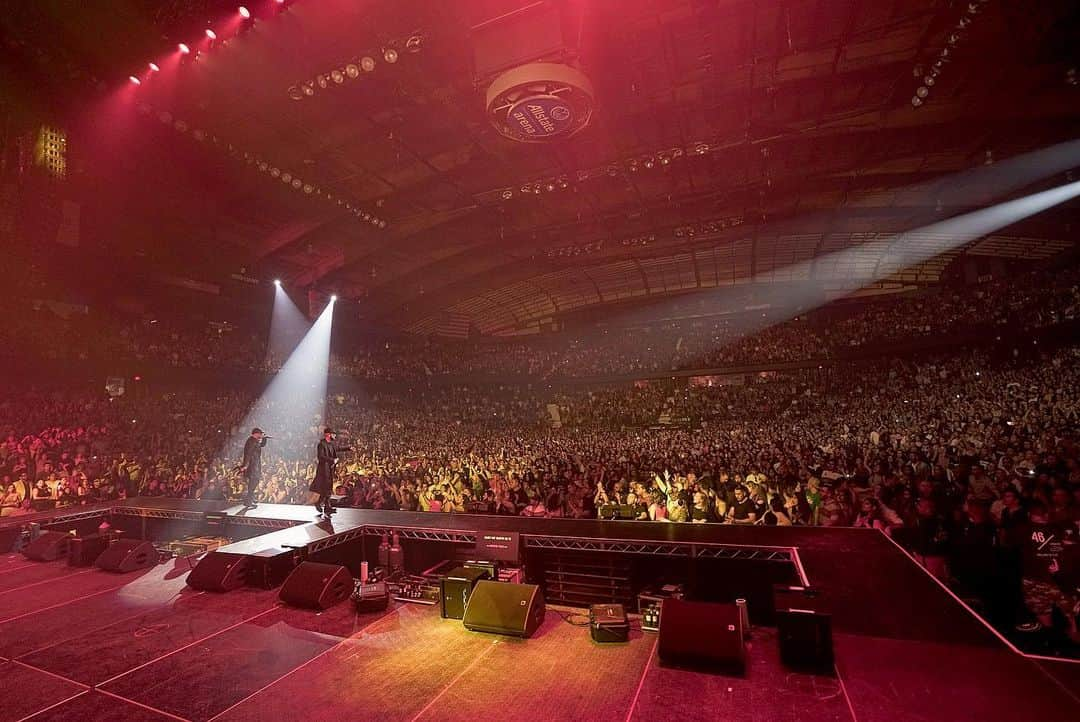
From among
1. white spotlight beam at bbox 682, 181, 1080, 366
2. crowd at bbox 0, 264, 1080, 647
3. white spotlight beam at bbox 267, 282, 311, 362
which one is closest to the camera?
crowd at bbox 0, 264, 1080, 647

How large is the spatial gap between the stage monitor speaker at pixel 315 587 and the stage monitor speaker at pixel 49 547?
341 centimetres

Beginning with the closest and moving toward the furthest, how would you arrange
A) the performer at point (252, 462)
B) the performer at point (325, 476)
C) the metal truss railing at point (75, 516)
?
1. the performer at point (325, 476)
2. the metal truss railing at point (75, 516)
3. the performer at point (252, 462)

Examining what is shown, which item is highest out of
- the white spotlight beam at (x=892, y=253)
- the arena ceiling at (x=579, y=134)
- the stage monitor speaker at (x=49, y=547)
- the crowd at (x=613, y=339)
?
the white spotlight beam at (x=892, y=253)

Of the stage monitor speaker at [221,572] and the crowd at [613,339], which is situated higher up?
the crowd at [613,339]

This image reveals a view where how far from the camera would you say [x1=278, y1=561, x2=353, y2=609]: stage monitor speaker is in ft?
12.5

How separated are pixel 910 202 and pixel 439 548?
1476 centimetres

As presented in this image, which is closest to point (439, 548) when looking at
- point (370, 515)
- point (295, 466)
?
point (370, 515)

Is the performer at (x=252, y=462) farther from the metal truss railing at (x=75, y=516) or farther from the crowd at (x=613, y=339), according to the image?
the crowd at (x=613, y=339)

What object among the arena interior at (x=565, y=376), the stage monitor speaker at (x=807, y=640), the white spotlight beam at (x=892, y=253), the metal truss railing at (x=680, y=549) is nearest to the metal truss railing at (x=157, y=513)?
the arena interior at (x=565, y=376)

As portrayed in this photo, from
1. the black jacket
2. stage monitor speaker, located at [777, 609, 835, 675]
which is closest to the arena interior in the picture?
stage monitor speaker, located at [777, 609, 835, 675]

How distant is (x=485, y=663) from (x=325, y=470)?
3.95 meters

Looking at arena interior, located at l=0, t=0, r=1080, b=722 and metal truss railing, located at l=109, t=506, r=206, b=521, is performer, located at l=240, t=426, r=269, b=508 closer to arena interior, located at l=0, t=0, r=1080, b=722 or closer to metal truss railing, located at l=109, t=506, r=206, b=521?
arena interior, located at l=0, t=0, r=1080, b=722

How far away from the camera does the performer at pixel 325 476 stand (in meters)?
6.08

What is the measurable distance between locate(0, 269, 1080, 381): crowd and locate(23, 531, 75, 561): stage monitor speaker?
999cm
